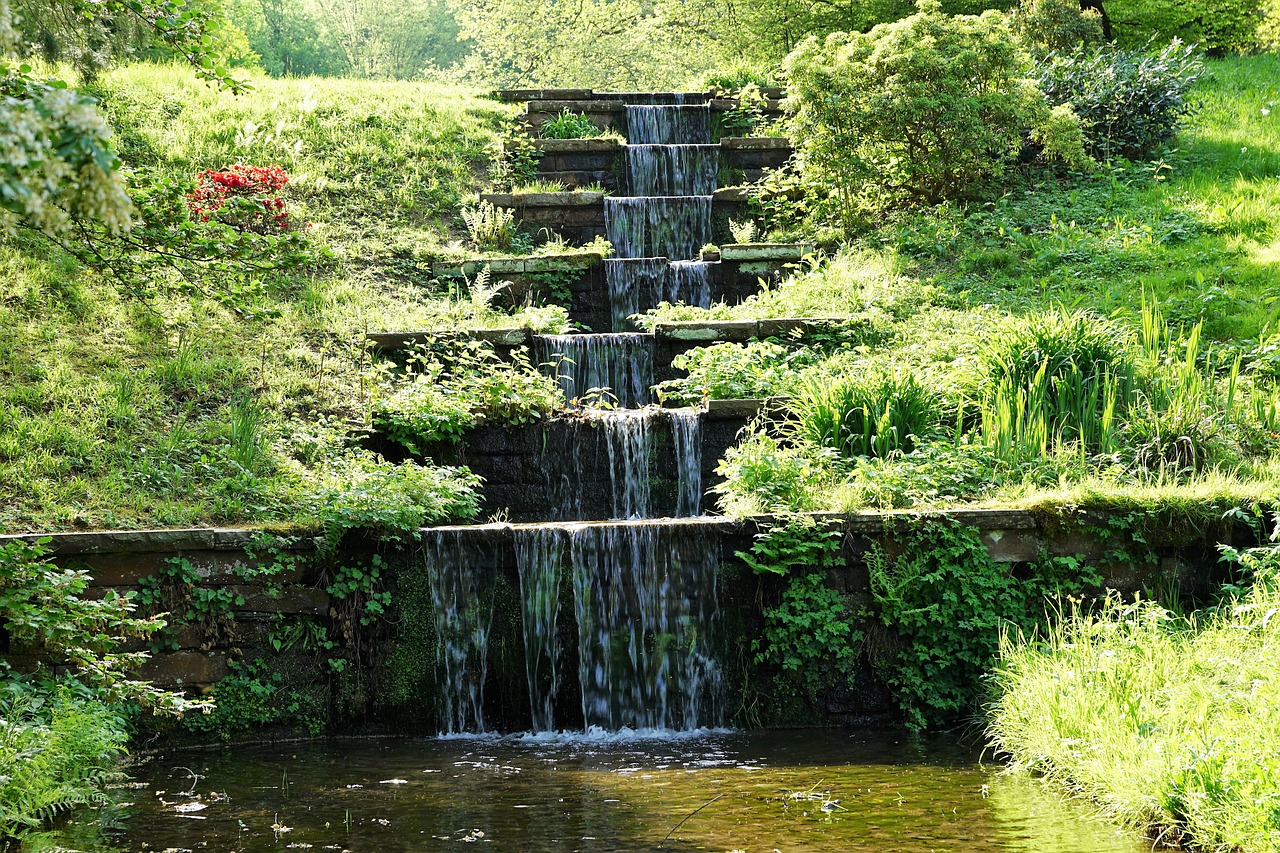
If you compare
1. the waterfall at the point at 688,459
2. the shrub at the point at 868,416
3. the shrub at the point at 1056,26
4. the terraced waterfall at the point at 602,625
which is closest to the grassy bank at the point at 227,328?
the terraced waterfall at the point at 602,625

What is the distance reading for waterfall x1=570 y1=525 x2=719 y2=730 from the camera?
6262 mm

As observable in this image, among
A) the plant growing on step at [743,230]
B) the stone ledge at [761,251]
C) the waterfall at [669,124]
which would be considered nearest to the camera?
the stone ledge at [761,251]

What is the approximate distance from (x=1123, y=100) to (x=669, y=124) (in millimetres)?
5149

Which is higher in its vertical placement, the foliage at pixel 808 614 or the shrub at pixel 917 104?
the shrub at pixel 917 104

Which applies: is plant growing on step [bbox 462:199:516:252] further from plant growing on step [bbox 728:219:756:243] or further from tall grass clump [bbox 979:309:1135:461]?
tall grass clump [bbox 979:309:1135:461]

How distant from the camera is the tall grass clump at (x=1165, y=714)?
3.74 metres

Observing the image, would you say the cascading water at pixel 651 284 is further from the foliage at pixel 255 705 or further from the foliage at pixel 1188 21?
the foliage at pixel 1188 21

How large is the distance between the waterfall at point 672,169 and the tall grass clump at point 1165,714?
25.8 ft

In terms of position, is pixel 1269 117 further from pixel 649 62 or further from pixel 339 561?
pixel 649 62

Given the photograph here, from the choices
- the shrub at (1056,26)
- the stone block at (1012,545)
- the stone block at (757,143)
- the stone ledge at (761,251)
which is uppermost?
the shrub at (1056,26)

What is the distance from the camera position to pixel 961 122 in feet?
35.2

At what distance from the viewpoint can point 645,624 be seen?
6309 mm

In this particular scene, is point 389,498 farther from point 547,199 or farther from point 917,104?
point 917,104

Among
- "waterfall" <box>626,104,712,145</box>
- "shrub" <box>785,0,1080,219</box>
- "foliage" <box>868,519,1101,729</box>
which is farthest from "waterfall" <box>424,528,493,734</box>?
"waterfall" <box>626,104,712,145</box>
